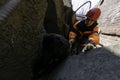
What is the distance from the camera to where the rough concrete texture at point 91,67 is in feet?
9.48

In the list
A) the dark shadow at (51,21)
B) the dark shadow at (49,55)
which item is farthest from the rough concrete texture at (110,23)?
the dark shadow at (49,55)

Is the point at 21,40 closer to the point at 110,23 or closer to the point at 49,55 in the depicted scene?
the point at 49,55

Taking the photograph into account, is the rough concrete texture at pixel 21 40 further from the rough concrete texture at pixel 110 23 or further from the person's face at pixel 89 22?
the rough concrete texture at pixel 110 23

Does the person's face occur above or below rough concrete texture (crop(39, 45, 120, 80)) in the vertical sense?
above

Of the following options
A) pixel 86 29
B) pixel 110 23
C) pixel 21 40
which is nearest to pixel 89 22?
pixel 86 29

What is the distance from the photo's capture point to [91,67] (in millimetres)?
3213

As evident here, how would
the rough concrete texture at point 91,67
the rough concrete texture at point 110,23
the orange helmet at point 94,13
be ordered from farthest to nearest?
1. the rough concrete texture at point 110,23
2. the orange helmet at point 94,13
3. the rough concrete texture at point 91,67

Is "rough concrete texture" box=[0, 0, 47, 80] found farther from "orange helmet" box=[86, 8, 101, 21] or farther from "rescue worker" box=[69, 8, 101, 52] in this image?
"orange helmet" box=[86, 8, 101, 21]

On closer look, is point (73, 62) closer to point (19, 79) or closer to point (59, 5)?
point (19, 79)

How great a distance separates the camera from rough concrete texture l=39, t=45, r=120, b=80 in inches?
114

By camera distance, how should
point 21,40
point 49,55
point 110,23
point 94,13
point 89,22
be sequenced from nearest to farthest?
1. point 21,40
2. point 49,55
3. point 94,13
4. point 89,22
5. point 110,23

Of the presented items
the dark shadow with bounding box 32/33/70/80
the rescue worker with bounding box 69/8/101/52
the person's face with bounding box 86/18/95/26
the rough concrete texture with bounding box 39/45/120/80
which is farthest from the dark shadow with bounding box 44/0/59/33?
the rough concrete texture with bounding box 39/45/120/80

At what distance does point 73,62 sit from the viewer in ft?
12.2

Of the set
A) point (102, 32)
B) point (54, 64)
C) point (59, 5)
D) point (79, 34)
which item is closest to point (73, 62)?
point (54, 64)
